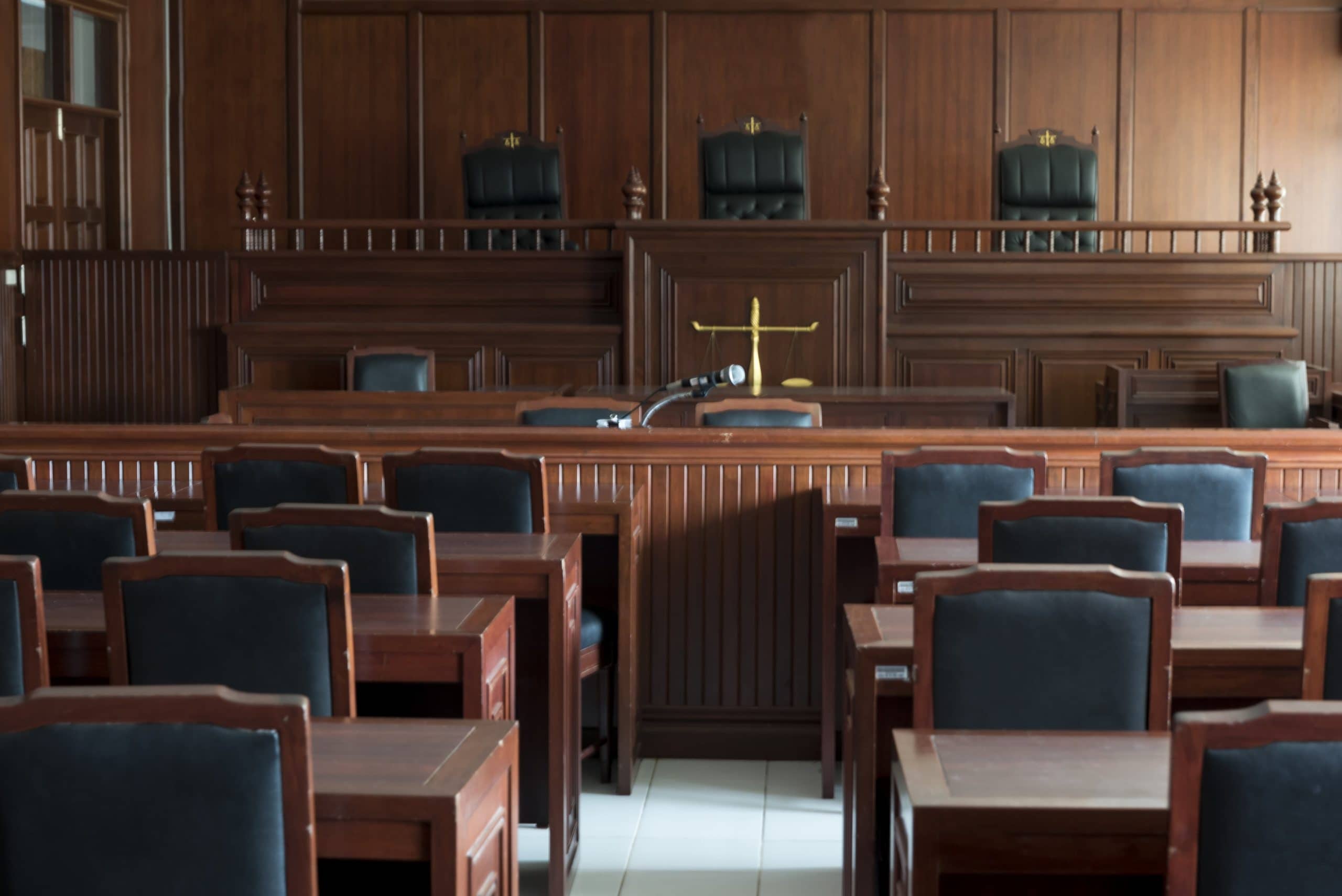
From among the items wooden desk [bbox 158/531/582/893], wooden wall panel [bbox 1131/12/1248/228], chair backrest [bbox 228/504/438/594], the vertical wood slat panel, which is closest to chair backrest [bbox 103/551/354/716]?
chair backrest [bbox 228/504/438/594]

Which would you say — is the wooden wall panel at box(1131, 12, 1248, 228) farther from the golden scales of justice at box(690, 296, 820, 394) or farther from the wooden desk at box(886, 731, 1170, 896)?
the wooden desk at box(886, 731, 1170, 896)

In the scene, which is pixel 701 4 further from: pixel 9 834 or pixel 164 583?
pixel 9 834

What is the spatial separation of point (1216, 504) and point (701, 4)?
623 cm

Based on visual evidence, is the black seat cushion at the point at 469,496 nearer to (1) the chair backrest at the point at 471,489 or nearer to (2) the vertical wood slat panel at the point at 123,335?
(1) the chair backrest at the point at 471,489

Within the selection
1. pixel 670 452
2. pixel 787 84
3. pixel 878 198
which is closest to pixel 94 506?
pixel 670 452

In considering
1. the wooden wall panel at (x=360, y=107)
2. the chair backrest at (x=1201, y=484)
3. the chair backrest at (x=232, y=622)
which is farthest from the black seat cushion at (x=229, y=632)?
the wooden wall panel at (x=360, y=107)

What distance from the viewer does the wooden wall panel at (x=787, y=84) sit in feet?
29.0

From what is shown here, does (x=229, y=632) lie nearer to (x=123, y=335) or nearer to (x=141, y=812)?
(x=141, y=812)

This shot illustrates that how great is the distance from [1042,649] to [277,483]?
181 cm

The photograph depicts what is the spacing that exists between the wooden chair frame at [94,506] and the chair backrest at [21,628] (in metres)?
→ 0.56

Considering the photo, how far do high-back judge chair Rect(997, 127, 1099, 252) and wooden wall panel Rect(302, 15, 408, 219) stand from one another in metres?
3.50

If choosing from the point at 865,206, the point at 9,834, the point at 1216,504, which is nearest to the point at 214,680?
the point at 9,834

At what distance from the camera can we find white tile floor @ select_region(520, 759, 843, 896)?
114 inches

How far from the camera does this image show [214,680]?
1.99 metres
